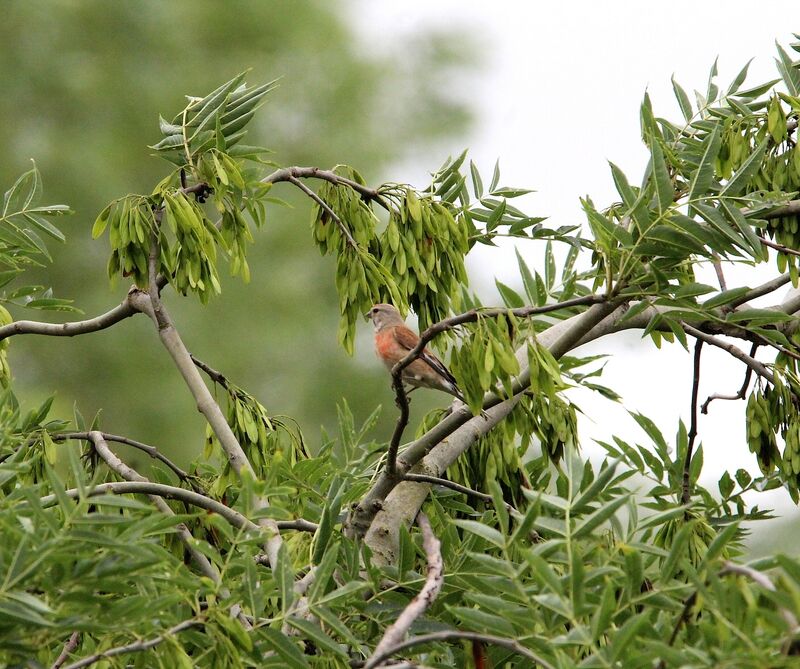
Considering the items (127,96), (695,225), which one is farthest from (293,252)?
(695,225)

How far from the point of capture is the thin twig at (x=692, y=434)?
3312 millimetres

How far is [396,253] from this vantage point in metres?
3.88

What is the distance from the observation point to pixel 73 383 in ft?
44.4

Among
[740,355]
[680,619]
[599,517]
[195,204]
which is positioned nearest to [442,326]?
[599,517]

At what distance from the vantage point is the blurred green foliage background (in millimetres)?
13320

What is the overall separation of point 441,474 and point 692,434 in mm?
869

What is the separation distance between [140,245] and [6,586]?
1480 mm

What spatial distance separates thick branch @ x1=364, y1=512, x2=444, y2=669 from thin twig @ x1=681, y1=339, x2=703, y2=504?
33.3 inches

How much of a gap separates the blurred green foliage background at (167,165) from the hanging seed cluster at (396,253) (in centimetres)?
838

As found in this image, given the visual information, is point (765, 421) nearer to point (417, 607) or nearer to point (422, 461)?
point (422, 461)

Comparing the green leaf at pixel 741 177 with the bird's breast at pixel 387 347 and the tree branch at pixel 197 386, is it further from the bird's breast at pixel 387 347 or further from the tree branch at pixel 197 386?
the bird's breast at pixel 387 347

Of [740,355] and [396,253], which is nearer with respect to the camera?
[740,355]

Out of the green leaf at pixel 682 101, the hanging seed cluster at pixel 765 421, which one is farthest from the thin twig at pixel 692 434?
the green leaf at pixel 682 101

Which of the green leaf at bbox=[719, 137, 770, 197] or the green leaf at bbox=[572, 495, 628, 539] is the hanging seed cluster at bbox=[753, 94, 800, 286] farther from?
the green leaf at bbox=[572, 495, 628, 539]
